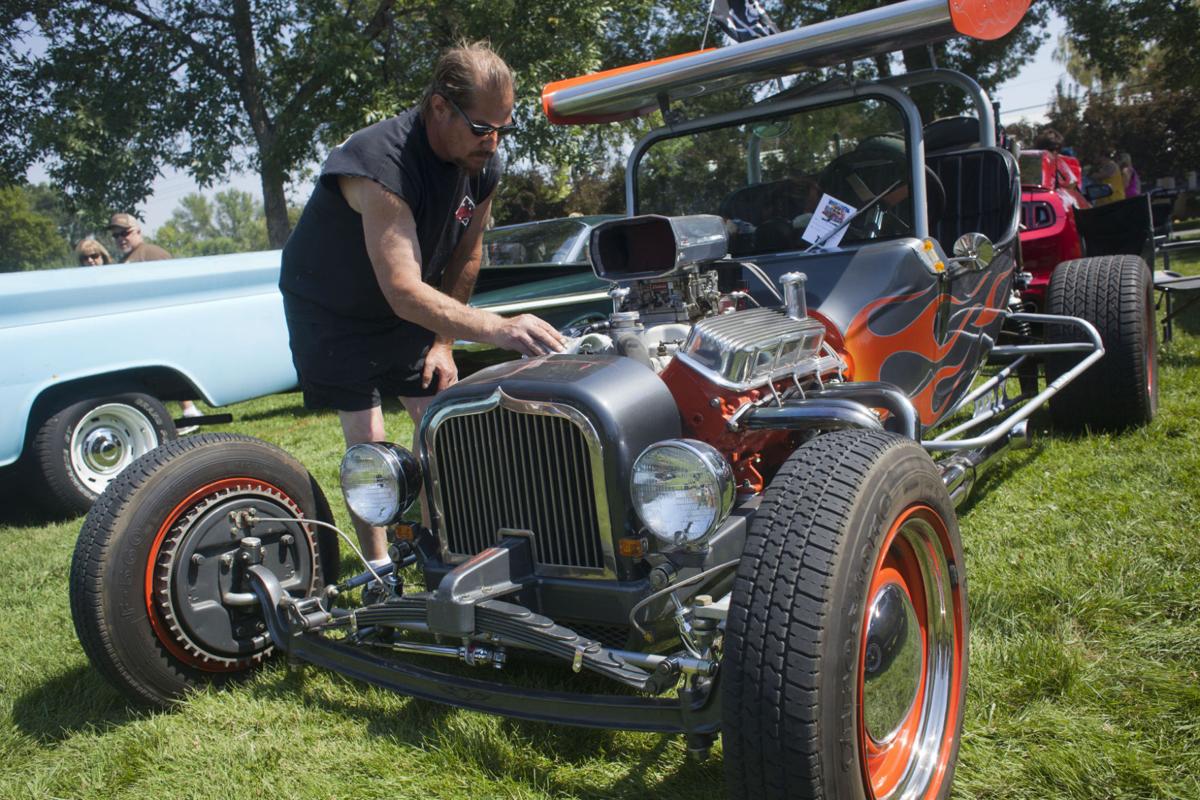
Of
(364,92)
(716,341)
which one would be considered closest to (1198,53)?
(364,92)

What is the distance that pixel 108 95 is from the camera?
36.7 feet

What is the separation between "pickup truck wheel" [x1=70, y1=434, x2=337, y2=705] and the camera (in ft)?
8.61

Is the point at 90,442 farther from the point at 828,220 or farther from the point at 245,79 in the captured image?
the point at 245,79

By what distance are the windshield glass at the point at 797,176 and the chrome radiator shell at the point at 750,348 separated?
2.69 ft

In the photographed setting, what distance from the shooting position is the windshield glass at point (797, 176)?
359 cm

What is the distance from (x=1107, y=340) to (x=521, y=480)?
3541mm

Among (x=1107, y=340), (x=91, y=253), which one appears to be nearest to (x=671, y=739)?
(x=1107, y=340)

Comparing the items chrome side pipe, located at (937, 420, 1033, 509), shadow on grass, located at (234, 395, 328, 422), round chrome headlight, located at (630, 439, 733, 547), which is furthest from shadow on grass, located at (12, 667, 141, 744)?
shadow on grass, located at (234, 395, 328, 422)

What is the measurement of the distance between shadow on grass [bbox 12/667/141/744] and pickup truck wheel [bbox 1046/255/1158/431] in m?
4.40

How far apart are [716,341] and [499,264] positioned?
6207 millimetres

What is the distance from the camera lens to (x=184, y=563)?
2.77 m

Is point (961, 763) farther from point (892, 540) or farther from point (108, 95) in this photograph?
point (108, 95)

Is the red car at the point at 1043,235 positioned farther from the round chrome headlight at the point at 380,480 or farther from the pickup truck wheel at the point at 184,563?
the pickup truck wheel at the point at 184,563

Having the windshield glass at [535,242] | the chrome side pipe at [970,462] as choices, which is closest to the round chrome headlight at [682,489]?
the chrome side pipe at [970,462]
